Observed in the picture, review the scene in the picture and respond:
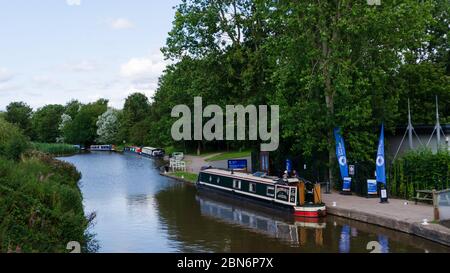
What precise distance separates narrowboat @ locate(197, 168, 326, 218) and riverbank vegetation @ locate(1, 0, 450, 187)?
3190mm

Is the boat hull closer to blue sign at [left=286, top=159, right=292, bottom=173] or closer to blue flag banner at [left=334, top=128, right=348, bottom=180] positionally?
blue flag banner at [left=334, top=128, right=348, bottom=180]

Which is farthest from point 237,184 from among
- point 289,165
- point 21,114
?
point 21,114

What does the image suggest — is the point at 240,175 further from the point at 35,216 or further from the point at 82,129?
the point at 82,129

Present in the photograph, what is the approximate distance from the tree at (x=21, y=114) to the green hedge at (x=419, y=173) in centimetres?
11100

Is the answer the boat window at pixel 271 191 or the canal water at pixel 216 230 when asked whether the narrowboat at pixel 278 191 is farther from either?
the canal water at pixel 216 230

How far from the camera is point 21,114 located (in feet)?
422

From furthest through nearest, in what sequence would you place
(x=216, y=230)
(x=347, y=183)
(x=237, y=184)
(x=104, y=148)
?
(x=104, y=148)
(x=237, y=184)
(x=347, y=183)
(x=216, y=230)

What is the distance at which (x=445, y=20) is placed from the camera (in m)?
38.7

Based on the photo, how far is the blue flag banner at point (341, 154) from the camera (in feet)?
86.9

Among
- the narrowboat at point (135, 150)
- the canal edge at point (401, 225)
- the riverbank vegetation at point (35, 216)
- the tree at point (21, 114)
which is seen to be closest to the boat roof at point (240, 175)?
the canal edge at point (401, 225)

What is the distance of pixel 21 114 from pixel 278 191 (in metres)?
117

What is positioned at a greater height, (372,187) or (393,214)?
(372,187)
